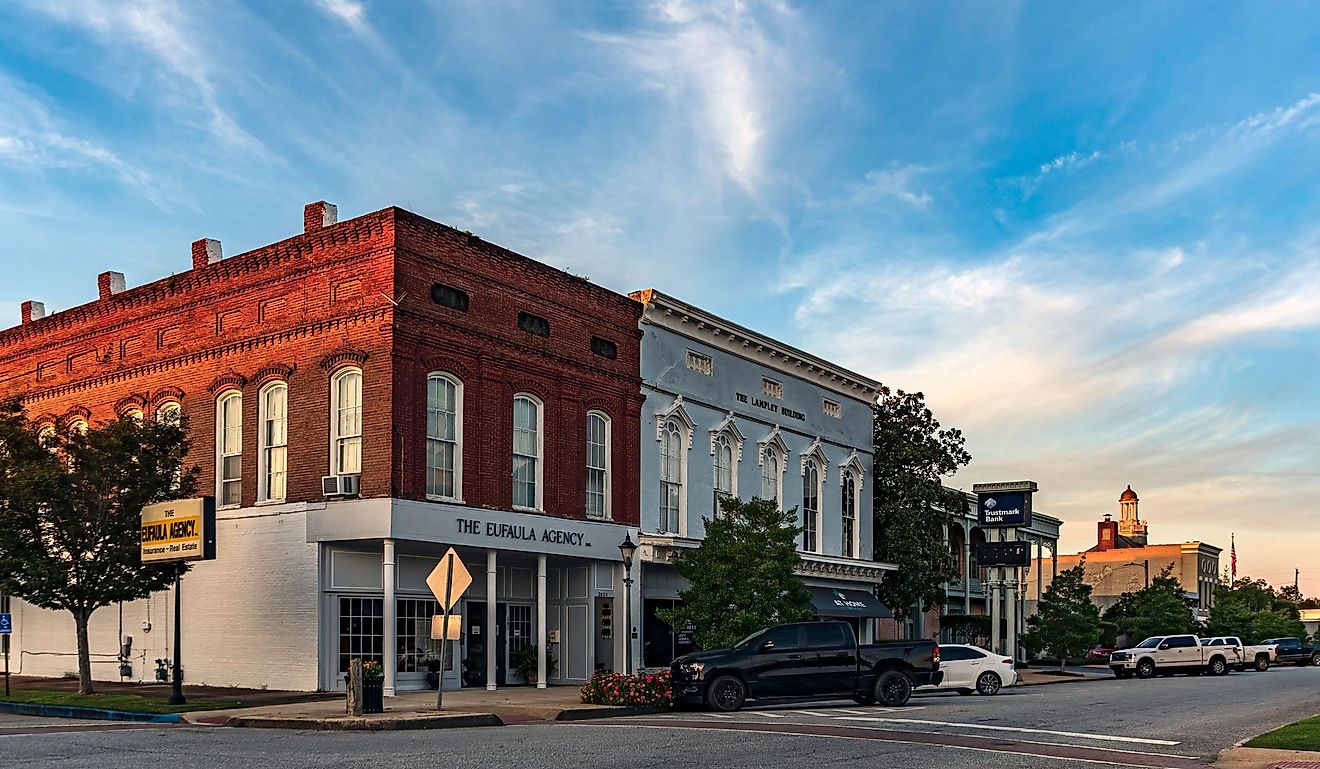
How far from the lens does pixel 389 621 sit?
28.3m

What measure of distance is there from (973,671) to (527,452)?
12.7 meters

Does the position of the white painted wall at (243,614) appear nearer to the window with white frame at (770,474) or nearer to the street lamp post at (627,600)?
the street lamp post at (627,600)

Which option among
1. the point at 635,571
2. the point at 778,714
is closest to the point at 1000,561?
the point at 635,571

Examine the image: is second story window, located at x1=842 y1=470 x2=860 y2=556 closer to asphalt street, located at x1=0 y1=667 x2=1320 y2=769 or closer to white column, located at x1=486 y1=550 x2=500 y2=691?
white column, located at x1=486 y1=550 x2=500 y2=691

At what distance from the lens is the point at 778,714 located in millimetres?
23891

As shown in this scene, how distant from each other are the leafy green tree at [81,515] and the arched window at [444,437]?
578 centimetres

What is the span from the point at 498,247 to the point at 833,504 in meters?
18.7

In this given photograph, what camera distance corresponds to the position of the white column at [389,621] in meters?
28.0

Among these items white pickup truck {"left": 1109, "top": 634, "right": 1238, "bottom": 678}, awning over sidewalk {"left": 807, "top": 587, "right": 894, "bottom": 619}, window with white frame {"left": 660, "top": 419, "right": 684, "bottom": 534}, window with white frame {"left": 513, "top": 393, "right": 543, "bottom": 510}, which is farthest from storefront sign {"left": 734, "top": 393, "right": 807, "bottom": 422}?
white pickup truck {"left": 1109, "top": 634, "right": 1238, "bottom": 678}

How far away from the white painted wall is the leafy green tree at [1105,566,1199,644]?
184 ft

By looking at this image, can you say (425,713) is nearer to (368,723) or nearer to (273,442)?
(368,723)

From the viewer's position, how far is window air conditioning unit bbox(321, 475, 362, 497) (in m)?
28.7

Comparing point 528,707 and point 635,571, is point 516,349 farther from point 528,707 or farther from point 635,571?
point 528,707

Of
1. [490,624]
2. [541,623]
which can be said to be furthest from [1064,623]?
[490,624]
